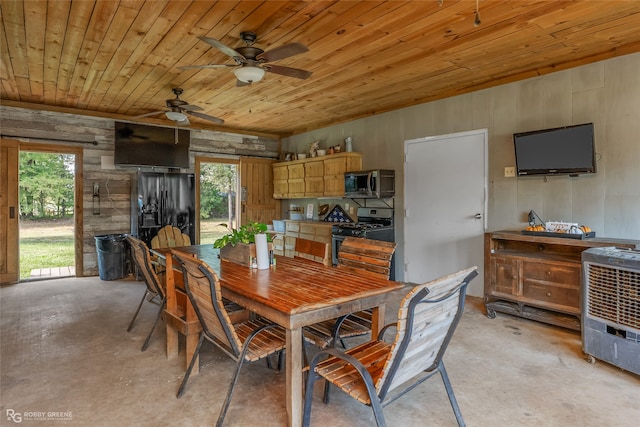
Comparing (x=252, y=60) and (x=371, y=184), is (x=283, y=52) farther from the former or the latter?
(x=371, y=184)

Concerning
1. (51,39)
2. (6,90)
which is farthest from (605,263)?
(6,90)

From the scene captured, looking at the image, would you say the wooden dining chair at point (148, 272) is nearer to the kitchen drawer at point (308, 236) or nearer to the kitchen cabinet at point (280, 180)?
the kitchen drawer at point (308, 236)

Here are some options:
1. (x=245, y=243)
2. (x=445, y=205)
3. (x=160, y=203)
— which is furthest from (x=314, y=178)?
(x=245, y=243)

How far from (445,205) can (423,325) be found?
11.3 feet

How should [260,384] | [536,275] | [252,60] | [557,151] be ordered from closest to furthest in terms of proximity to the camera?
[260,384], [252,60], [536,275], [557,151]

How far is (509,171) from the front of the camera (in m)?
4.05

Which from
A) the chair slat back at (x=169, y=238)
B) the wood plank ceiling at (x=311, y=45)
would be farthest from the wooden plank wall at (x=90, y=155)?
the chair slat back at (x=169, y=238)

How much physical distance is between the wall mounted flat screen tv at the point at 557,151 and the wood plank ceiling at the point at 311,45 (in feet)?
2.27

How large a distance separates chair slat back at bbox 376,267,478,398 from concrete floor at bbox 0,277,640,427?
603mm

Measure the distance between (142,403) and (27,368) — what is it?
1.16 meters

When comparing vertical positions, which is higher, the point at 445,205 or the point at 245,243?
the point at 445,205

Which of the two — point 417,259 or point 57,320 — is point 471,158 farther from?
point 57,320

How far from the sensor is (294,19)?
106 inches

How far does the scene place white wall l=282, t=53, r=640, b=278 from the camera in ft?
10.7
